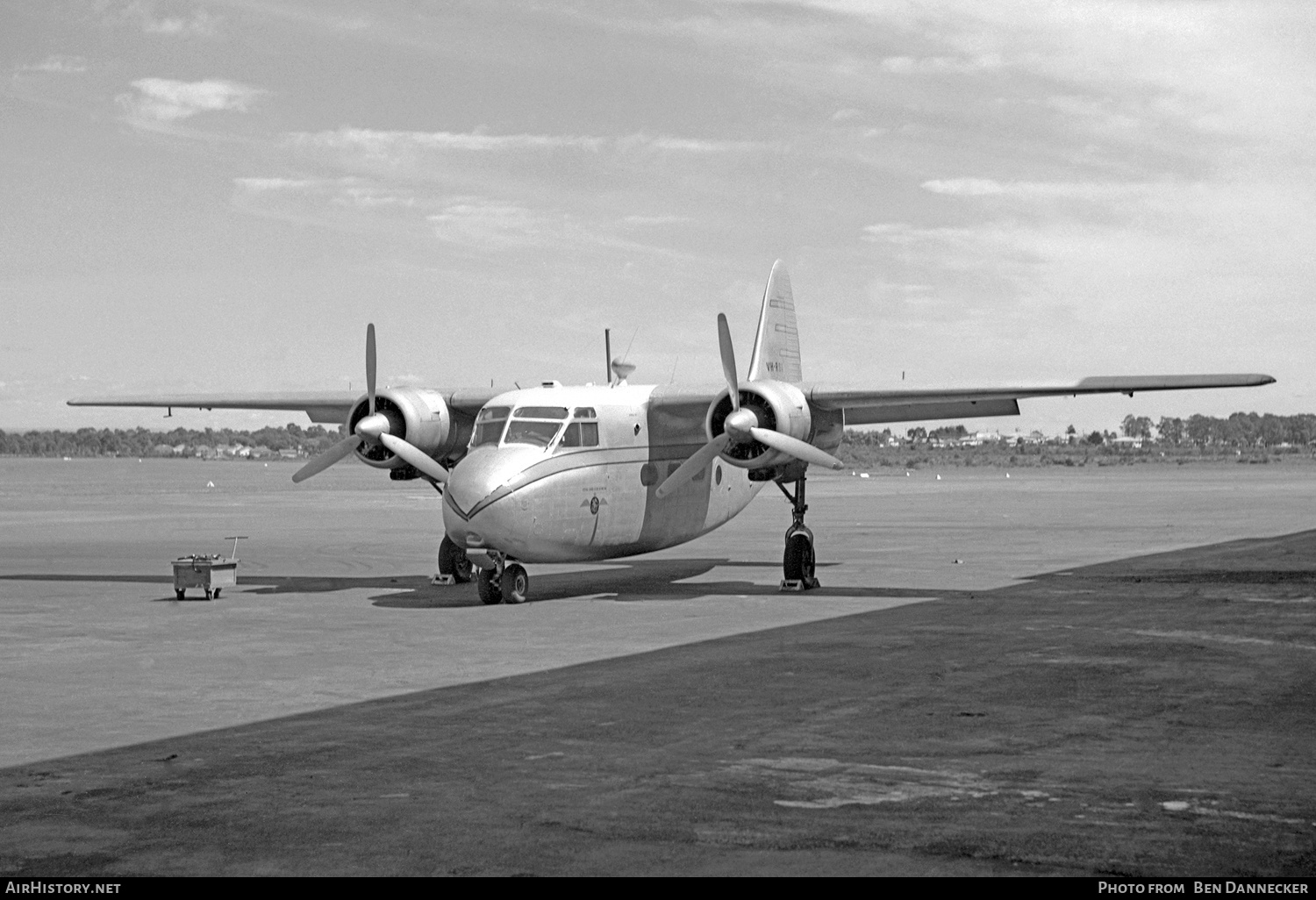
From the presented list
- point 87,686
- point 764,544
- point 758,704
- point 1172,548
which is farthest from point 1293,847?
point 764,544

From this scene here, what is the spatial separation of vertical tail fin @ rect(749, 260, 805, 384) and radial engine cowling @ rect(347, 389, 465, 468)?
5915 millimetres

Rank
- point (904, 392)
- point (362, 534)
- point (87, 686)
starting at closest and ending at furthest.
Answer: point (87, 686) → point (904, 392) → point (362, 534)

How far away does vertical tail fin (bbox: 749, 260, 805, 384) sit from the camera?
28.5 meters

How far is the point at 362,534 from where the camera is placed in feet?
137

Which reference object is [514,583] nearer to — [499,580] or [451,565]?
[499,580]

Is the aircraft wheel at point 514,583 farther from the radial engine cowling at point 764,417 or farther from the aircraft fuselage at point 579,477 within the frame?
the radial engine cowling at point 764,417

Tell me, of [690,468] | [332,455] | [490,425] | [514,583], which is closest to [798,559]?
[690,468]

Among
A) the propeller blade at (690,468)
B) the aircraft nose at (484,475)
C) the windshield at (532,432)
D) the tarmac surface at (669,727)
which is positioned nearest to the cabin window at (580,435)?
the windshield at (532,432)

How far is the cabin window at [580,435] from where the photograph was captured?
76.4ft

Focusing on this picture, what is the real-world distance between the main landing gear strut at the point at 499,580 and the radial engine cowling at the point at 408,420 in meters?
4.14

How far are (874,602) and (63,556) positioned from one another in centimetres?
1997

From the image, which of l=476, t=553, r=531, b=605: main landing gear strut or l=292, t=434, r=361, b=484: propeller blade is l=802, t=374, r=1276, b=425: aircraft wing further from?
l=292, t=434, r=361, b=484: propeller blade

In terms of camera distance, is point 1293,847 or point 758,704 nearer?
point 1293,847
